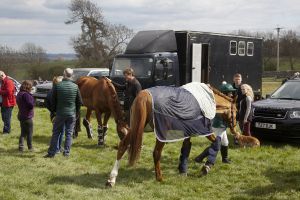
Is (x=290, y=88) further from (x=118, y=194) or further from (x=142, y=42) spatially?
(x=118, y=194)

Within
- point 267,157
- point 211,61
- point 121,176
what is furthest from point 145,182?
point 211,61

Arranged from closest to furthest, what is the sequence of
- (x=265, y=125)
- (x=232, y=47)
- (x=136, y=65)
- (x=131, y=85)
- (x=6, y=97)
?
(x=131, y=85)
(x=265, y=125)
(x=6, y=97)
(x=136, y=65)
(x=232, y=47)

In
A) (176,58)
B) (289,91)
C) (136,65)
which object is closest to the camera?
(289,91)

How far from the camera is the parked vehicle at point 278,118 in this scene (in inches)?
422

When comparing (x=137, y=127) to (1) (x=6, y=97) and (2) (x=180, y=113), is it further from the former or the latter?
(1) (x=6, y=97)

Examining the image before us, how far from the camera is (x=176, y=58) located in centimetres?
1561

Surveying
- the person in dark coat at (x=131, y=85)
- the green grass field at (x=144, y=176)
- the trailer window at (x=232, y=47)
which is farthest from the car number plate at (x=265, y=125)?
the trailer window at (x=232, y=47)

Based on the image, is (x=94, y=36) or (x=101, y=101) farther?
(x=94, y=36)

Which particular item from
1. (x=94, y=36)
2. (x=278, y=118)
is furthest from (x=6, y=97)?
(x=94, y=36)

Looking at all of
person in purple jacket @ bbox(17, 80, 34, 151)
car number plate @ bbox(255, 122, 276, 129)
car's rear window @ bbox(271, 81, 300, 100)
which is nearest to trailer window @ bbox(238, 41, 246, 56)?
car's rear window @ bbox(271, 81, 300, 100)

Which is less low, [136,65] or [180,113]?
[136,65]

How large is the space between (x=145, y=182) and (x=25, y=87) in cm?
366

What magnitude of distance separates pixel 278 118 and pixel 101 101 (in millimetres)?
4268

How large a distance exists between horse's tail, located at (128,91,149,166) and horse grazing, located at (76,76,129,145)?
2254mm
